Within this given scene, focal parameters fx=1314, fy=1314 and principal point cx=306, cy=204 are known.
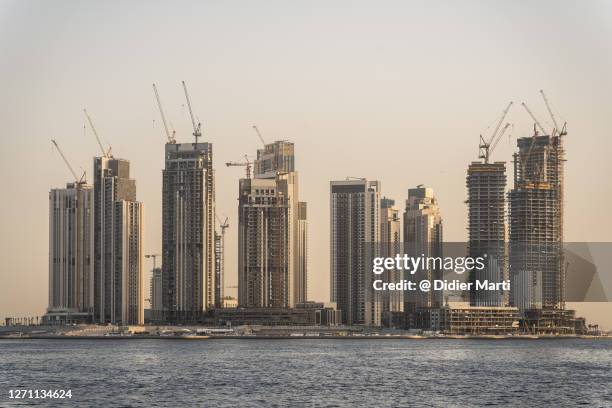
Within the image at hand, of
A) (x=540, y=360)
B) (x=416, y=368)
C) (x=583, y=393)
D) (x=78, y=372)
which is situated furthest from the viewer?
(x=540, y=360)

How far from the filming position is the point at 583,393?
122 metres

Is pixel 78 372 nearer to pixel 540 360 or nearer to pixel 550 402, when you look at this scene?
pixel 550 402

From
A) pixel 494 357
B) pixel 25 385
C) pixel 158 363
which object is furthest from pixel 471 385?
pixel 494 357

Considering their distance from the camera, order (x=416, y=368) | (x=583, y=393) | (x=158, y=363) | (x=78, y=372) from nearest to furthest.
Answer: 1. (x=583, y=393)
2. (x=78, y=372)
3. (x=416, y=368)
4. (x=158, y=363)

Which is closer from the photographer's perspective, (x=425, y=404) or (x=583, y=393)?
(x=425, y=404)

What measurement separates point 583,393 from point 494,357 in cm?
7498

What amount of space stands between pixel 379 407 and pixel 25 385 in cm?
3796

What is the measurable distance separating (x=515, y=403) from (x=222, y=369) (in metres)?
51.7

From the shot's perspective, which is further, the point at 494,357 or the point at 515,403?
the point at 494,357

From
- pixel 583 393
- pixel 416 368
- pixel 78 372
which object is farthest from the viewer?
pixel 416 368

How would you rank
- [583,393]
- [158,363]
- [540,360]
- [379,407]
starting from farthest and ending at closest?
1. [540,360]
2. [158,363]
3. [583,393]
4. [379,407]

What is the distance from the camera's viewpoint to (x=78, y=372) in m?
149

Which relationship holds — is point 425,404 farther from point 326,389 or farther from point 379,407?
point 326,389

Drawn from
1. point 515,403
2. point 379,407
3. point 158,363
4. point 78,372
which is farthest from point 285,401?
point 158,363
